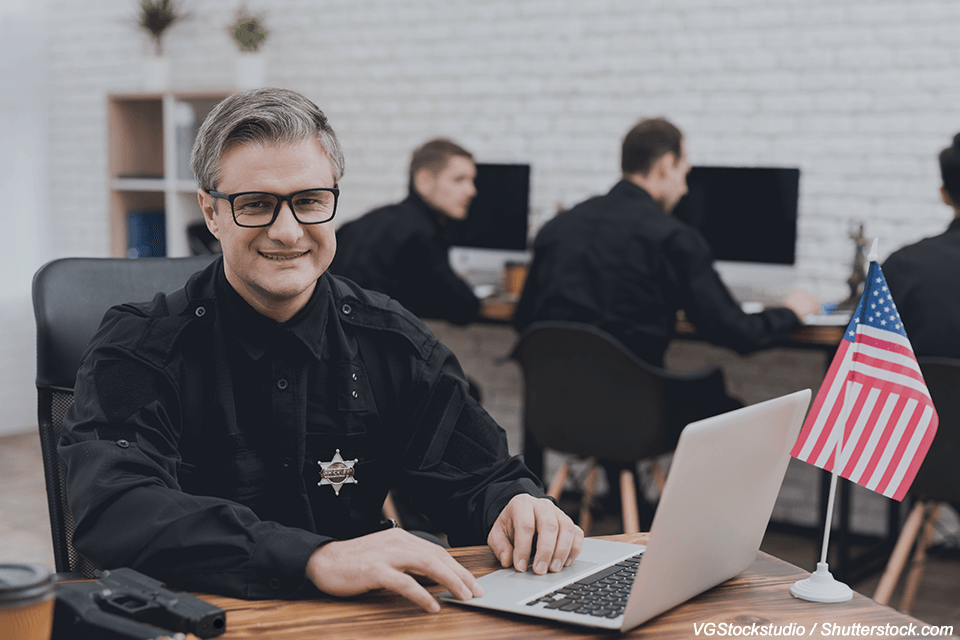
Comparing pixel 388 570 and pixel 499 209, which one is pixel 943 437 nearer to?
pixel 388 570

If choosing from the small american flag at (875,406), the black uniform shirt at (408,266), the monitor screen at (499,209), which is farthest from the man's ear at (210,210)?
the monitor screen at (499,209)

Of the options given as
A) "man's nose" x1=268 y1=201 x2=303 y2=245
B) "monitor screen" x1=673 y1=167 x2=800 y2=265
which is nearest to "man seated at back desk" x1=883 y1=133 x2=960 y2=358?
"monitor screen" x1=673 y1=167 x2=800 y2=265

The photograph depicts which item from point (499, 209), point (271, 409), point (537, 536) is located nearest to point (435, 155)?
point (499, 209)

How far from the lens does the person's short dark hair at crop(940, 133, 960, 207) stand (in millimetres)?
2744

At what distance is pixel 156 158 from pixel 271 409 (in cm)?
411

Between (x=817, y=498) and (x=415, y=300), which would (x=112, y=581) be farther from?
(x=817, y=498)

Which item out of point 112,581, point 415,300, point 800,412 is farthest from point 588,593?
point 415,300

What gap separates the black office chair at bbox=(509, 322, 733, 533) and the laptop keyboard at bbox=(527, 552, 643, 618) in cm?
163

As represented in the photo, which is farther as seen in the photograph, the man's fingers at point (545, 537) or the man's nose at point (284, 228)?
the man's nose at point (284, 228)

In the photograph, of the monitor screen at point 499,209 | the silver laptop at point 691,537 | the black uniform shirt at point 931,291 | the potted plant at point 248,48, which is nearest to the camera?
the silver laptop at point 691,537

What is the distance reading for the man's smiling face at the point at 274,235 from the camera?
1.31 meters

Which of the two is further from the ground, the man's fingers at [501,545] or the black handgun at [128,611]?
the black handgun at [128,611]

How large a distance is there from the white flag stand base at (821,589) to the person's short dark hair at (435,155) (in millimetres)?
2876

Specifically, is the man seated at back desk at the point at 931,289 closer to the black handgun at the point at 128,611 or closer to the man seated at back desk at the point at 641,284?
the man seated at back desk at the point at 641,284
